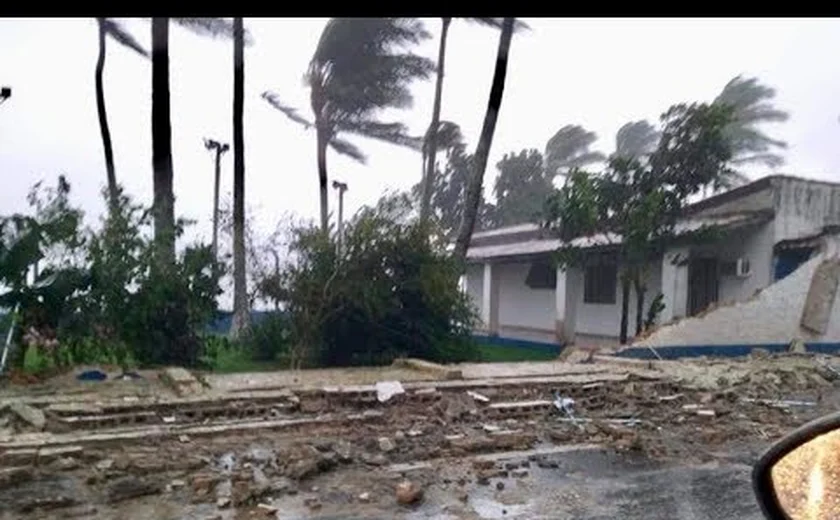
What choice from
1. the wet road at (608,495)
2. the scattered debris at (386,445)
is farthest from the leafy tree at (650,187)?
the scattered debris at (386,445)

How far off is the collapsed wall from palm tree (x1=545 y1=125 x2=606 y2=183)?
19.7 metres

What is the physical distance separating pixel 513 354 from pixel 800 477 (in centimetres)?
1774

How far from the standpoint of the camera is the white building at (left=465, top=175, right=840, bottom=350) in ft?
56.9

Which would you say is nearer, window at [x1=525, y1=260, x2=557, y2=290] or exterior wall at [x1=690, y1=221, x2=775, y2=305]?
exterior wall at [x1=690, y1=221, x2=775, y2=305]

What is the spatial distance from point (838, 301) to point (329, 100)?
1287 centimetres

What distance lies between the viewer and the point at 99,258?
12.1 metres

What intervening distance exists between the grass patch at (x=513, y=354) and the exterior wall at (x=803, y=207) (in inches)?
215

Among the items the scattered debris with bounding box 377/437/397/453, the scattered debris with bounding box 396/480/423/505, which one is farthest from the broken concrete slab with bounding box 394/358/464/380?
the scattered debris with bounding box 396/480/423/505

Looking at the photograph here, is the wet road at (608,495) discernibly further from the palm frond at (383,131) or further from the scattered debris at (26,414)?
the palm frond at (383,131)

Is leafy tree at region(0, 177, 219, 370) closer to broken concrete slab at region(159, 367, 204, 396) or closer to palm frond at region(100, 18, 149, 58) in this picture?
broken concrete slab at region(159, 367, 204, 396)

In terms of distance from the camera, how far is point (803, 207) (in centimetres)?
1777

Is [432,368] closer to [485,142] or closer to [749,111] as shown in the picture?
[485,142]

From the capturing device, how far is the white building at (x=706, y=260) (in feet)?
56.9

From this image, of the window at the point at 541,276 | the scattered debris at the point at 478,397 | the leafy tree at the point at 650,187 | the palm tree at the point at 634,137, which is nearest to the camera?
the scattered debris at the point at 478,397
